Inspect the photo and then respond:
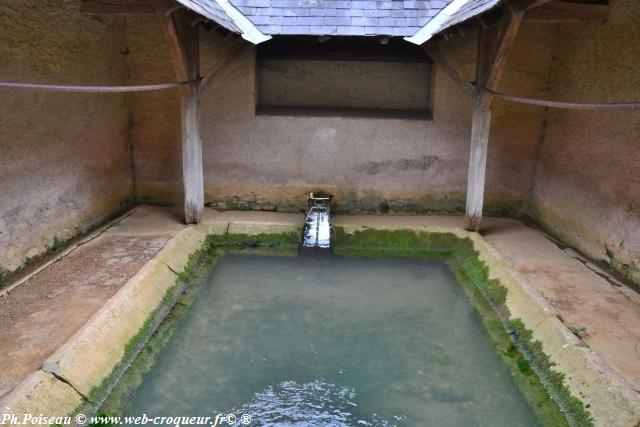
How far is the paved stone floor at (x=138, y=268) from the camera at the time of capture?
3439mm

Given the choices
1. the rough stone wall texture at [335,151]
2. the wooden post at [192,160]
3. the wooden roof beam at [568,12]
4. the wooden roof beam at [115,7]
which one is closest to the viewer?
the wooden roof beam at [568,12]

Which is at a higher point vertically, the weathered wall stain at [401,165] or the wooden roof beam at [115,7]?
the wooden roof beam at [115,7]

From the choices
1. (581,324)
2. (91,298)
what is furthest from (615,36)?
(91,298)

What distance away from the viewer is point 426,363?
3877 millimetres

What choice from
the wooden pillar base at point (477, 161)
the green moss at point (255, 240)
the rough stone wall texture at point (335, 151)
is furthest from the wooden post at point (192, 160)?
the wooden pillar base at point (477, 161)

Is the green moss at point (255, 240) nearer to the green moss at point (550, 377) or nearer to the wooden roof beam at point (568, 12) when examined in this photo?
the green moss at point (550, 377)

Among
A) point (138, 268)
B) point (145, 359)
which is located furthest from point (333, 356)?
point (138, 268)

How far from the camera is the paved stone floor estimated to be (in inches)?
135

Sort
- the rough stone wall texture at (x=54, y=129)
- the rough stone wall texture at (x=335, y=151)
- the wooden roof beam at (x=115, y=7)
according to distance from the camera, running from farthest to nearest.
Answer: the rough stone wall texture at (x=335, y=151) → the wooden roof beam at (x=115, y=7) → the rough stone wall texture at (x=54, y=129)

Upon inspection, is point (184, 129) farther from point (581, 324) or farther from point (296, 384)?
point (581, 324)

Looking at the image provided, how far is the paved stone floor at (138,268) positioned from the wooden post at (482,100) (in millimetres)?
369

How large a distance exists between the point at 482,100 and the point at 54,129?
4198 millimetres

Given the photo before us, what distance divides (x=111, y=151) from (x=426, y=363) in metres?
4.28

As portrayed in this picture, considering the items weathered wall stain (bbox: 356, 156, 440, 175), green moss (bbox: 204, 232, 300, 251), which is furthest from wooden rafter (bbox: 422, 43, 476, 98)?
green moss (bbox: 204, 232, 300, 251)
